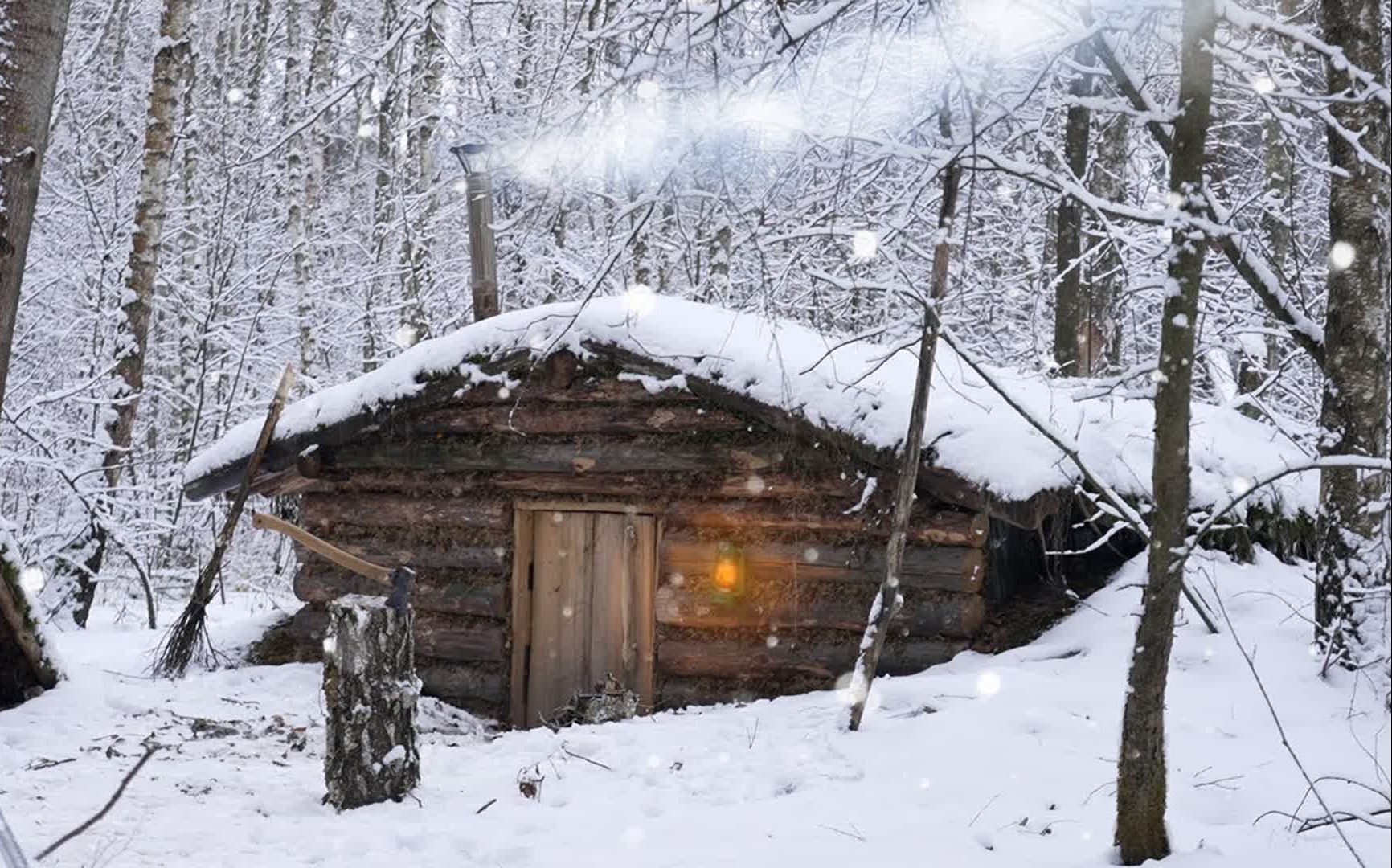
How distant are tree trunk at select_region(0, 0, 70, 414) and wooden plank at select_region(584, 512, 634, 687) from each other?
619 centimetres

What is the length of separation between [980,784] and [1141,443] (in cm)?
413

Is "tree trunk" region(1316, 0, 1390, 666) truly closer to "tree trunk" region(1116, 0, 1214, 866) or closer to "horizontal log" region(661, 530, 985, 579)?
"tree trunk" region(1116, 0, 1214, 866)

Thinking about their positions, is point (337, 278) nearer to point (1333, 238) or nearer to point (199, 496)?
point (199, 496)

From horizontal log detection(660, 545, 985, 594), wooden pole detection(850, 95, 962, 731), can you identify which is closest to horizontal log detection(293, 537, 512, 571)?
horizontal log detection(660, 545, 985, 594)

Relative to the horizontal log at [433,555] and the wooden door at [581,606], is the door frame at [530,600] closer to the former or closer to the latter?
the wooden door at [581,606]

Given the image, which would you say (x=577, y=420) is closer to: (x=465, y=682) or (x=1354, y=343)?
(x=465, y=682)

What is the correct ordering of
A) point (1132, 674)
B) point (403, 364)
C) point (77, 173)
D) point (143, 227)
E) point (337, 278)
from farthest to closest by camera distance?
point (337, 278)
point (77, 173)
point (143, 227)
point (403, 364)
point (1132, 674)

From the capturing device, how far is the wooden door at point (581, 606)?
9.30 meters

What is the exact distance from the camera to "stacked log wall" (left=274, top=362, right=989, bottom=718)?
26.6 ft

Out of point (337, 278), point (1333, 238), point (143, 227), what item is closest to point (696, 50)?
point (1333, 238)

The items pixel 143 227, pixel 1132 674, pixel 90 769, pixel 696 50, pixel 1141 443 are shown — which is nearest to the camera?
pixel 1132 674

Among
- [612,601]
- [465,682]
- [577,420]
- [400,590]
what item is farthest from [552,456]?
[400,590]

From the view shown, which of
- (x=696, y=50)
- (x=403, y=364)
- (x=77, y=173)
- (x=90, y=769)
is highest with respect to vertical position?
(x=77, y=173)

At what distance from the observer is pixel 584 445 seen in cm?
915
